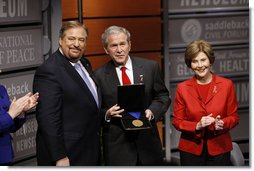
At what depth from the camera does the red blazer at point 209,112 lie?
3.08m

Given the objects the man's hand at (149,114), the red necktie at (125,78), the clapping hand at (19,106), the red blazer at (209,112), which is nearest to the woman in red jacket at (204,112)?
the red blazer at (209,112)

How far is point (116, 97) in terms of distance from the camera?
10.4 feet

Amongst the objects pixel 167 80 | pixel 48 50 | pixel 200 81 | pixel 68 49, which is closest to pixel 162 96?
pixel 200 81

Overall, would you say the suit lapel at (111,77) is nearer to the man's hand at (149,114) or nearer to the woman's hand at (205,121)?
the man's hand at (149,114)

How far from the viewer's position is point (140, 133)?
3.27 m

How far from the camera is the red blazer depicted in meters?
3.08

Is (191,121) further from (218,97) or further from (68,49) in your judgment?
(68,49)

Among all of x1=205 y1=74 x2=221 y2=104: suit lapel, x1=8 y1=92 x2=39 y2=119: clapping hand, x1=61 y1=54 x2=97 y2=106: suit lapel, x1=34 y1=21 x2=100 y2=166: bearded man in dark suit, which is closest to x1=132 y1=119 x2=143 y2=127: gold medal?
x1=34 y1=21 x2=100 y2=166: bearded man in dark suit

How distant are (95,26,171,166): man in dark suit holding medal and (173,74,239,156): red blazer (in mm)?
188

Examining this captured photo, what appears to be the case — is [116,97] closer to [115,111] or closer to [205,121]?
[115,111]

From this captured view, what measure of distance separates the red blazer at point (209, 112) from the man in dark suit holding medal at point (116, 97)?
Result: 188 mm

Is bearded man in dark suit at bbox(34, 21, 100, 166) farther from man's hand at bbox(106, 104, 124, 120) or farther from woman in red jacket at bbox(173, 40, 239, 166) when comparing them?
woman in red jacket at bbox(173, 40, 239, 166)

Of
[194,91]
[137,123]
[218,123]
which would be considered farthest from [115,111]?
[218,123]

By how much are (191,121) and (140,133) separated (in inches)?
14.1
